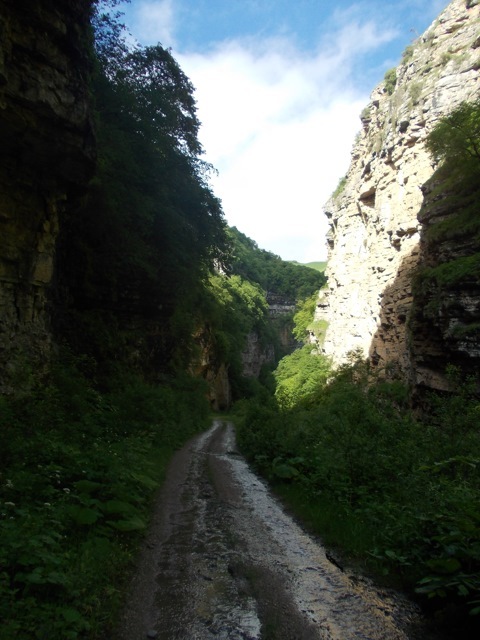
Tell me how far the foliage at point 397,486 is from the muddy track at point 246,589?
52 cm

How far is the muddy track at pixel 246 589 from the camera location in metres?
4.18

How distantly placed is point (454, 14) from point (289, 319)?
7838cm

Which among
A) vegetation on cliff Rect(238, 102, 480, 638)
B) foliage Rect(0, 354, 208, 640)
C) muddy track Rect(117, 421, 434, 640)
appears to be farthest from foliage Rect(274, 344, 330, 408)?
muddy track Rect(117, 421, 434, 640)

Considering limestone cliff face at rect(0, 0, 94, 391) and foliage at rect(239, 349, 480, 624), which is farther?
limestone cliff face at rect(0, 0, 94, 391)

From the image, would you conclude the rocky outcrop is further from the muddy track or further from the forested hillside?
the muddy track

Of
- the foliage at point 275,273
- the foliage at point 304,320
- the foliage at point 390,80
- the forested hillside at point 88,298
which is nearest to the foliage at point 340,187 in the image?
the foliage at point 390,80

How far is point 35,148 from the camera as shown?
1045 centimetres

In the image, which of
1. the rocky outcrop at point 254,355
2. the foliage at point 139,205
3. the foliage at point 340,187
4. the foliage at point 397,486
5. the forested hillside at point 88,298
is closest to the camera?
the foliage at point 397,486

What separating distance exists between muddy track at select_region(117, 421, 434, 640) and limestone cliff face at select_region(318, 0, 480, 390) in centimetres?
1032

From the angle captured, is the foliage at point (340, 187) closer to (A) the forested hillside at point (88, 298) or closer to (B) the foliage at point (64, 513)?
(A) the forested hillside at point (88, 298)

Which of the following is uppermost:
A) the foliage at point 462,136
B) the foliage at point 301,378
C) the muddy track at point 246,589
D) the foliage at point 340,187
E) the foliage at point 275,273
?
the foliage at point 275,273

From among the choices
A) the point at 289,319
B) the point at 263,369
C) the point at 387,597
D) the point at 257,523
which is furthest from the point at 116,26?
the point at 289,319

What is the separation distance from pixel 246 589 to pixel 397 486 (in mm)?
3852

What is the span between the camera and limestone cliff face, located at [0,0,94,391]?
30.2 ft
